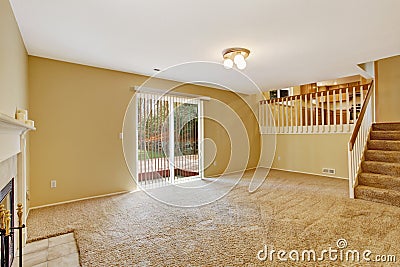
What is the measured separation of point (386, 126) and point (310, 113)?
1.71 metres

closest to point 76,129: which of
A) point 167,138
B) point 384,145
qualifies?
point 167,138

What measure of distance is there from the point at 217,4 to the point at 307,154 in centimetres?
485

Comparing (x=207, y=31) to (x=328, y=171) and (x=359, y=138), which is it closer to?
(x=359, y=138)

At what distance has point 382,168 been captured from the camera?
356 centimetres

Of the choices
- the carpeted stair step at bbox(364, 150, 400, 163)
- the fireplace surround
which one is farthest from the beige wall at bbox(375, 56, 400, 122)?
the fireplace surround

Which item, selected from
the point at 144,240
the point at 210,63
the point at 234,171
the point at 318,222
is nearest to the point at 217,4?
the point at 210,63

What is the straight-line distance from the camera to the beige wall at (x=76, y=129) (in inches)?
128

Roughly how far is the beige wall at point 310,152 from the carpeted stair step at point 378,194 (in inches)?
72.4

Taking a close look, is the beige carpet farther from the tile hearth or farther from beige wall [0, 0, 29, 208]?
beige wall [0, 0, 29, 208]

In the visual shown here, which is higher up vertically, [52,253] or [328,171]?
[328,171]

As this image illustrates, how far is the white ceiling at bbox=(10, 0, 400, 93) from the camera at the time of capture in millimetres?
2102

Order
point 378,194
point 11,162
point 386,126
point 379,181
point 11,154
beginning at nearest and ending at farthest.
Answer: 1. point 11,154
2. point 11,162
3. point 378,194
4. point 379,181
5. point 386,126

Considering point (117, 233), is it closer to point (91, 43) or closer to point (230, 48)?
point (91, 43)

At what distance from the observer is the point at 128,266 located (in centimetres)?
180
